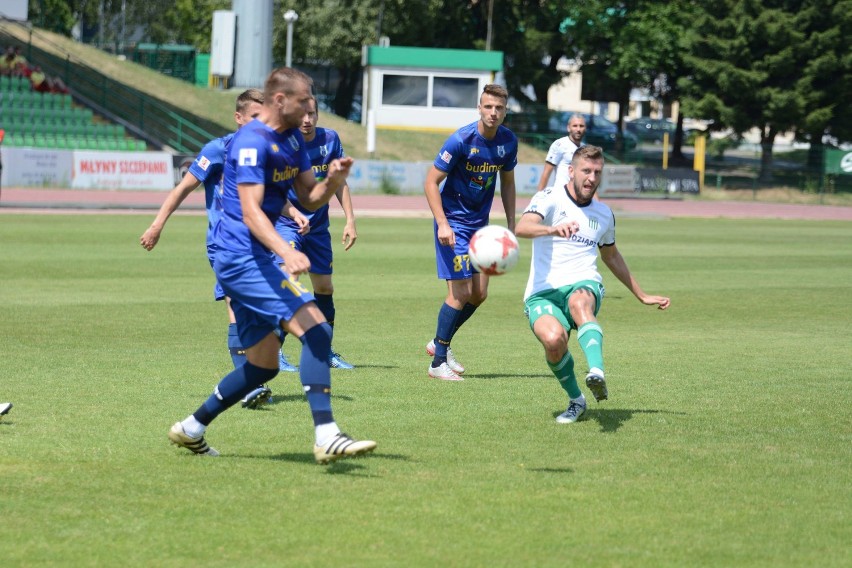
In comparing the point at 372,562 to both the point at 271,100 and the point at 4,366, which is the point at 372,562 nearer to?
the point at 271,100

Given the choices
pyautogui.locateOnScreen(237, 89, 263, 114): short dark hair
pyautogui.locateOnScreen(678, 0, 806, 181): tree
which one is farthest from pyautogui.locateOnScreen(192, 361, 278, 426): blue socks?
pyautogui.locateOnScreen(678, 0, 806, 181): tree

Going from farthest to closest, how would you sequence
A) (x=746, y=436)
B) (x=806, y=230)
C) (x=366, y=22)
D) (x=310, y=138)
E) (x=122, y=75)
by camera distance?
(x=366, y=22) < (x=122, y=75) < (x=806, y=230) < (x=310, y=138) < (x=746, y=436)

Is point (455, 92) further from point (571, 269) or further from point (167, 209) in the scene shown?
point (571, 269)

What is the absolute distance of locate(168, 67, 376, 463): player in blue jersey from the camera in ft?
20.1

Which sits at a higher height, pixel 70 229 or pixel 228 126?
pixel 228 126

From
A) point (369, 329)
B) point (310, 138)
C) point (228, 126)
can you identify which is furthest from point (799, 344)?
point (228, 126)

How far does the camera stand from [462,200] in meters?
9.70

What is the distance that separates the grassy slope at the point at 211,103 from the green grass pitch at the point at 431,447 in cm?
3769

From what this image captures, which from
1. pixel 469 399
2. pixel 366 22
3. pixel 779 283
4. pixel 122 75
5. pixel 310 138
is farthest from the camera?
pixel 366 22

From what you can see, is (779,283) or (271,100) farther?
(779,283)

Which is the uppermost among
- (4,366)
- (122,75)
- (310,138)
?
(122,75)

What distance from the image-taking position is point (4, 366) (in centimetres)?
937

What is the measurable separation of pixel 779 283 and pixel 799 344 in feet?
20.7

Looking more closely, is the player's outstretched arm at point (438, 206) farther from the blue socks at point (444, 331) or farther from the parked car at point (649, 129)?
the parked car at point (649, 129)
